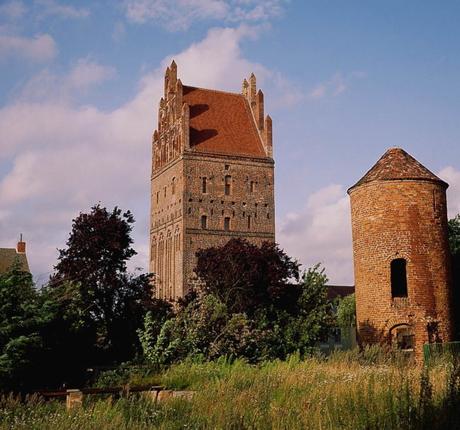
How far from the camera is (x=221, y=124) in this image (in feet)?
182

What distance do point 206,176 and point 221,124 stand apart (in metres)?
5.22

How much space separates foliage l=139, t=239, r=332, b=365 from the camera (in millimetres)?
18391

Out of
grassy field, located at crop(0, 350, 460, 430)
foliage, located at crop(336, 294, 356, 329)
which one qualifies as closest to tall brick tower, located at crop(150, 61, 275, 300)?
foliage, located at crop(336, 294, 356, 329)

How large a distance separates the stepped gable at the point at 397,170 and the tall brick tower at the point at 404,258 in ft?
0.11

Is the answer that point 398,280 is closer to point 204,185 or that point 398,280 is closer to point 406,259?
point 406,259

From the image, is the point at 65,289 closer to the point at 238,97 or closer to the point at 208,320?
the point at 208,320

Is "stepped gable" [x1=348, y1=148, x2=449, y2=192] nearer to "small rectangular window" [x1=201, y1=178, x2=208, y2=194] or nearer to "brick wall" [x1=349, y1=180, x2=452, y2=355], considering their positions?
"brick wall" [x1=349, y1=180, x2=452, y2=355]

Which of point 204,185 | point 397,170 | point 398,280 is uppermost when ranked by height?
point 204,185

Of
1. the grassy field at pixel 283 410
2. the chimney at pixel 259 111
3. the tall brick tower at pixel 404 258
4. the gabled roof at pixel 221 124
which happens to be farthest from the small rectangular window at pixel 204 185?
the grassy field at pixel 283 410

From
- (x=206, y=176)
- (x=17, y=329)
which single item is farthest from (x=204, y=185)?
(x=17, y=329)

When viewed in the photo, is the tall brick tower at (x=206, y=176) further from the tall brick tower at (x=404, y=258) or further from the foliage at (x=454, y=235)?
the tall brick tower at (x=404, y=258)

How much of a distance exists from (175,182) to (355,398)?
47100 millimetres

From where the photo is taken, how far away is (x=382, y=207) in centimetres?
2241

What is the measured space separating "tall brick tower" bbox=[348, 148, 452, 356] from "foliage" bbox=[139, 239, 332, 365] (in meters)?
2.05
